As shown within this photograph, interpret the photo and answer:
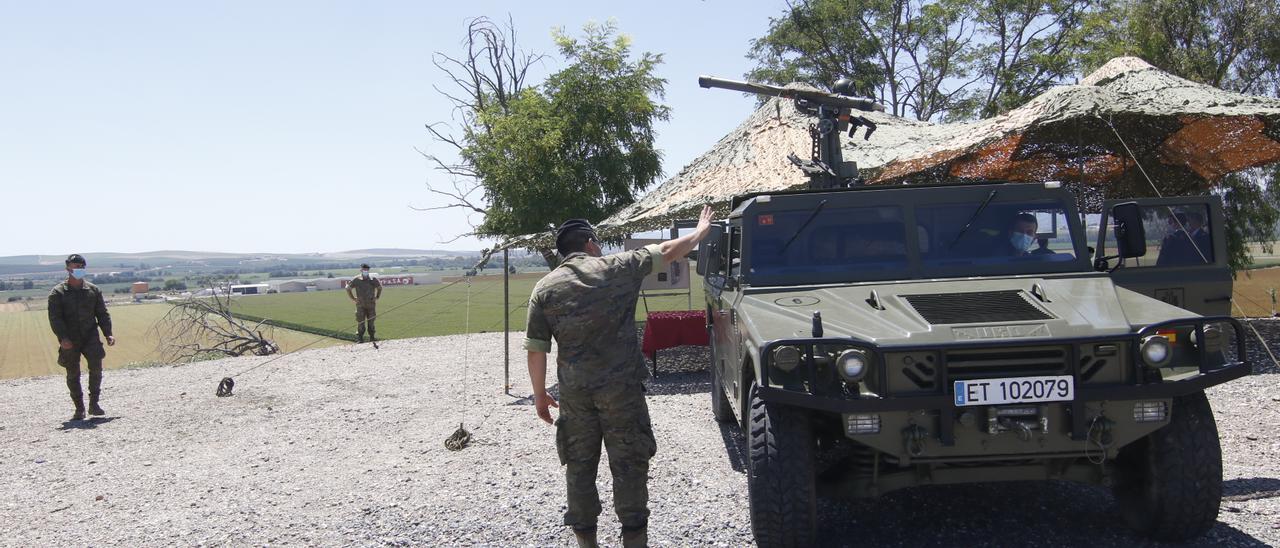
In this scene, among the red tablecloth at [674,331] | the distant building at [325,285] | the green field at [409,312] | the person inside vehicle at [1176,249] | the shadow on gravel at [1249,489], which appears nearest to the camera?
the shadow on gravel at [1249,489]

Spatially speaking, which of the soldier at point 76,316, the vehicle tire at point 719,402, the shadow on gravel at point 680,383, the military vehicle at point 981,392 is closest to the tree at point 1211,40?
the shadow on gravel at point 680,383

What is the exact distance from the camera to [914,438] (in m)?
3.83

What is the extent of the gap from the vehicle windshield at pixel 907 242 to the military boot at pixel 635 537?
1643 millimetres

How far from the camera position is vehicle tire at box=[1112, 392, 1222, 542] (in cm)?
402

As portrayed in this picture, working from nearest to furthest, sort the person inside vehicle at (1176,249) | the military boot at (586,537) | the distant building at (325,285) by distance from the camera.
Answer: the military boot at (586,537) → the person inside vehicle at (1176,249) → the distant building at (325,285)

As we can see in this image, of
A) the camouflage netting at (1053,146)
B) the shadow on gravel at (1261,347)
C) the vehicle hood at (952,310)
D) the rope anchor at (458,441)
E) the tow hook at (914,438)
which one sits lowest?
the rope anchor at (458,441)

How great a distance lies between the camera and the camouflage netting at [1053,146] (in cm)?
936

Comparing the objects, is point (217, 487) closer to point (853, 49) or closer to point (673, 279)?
point (673, 279)

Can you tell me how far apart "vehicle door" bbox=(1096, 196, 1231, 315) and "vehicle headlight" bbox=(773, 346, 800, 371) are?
182 inches

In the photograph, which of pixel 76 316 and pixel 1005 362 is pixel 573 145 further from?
pixel 1005 362

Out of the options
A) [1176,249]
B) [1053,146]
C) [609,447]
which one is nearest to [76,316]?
[609,447]

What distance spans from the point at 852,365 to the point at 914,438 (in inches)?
15.3

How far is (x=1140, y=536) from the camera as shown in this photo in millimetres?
4340

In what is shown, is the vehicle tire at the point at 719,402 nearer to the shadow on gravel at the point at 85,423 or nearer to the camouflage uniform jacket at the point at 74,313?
the camouflage uniform jacket at the point at 74,313
